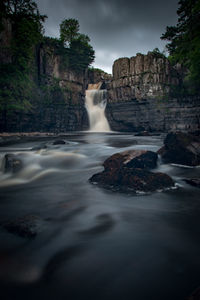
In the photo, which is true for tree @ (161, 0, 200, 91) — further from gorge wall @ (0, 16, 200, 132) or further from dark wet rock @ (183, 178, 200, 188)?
dark wet rock @ (183, 178, 200, 188)

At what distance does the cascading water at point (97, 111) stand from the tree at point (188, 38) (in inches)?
495

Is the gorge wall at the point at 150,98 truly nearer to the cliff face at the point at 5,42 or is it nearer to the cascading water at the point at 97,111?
the cascading water at the point at 97,111

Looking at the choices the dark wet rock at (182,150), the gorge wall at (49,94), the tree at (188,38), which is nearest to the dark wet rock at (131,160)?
the dark wet rock at (182,150)

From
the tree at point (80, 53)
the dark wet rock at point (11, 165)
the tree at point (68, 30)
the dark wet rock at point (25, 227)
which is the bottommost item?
the dark wet rock at point (25, 227)

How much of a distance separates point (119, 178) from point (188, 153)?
358 cm

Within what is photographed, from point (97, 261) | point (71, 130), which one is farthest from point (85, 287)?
point (71, 130)

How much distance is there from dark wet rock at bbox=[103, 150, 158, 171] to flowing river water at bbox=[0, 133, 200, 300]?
118 cm

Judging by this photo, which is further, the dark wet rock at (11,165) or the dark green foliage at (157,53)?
the dark green foliage at (157,53)

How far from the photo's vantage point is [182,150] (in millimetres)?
6992

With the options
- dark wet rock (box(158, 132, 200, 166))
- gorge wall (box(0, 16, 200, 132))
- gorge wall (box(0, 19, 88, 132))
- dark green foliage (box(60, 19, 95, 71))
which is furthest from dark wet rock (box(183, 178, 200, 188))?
dark green foliage (box(60, 19, 95, 71))

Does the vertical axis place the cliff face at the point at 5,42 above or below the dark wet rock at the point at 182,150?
above

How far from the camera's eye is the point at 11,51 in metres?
21.9

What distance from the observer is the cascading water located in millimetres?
31266

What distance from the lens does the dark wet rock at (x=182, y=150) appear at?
672 cm
